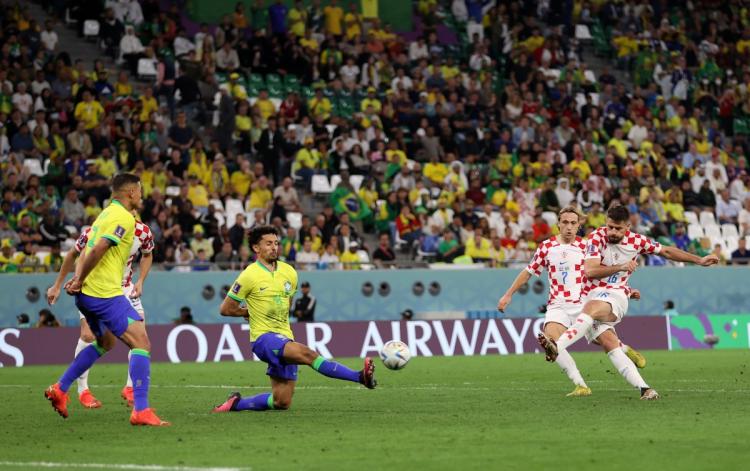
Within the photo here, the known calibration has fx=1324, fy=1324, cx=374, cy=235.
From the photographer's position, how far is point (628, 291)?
15000 millimetres

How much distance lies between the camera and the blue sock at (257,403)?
13.1 meters

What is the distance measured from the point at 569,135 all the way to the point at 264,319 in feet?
70.7

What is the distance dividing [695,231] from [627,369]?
1800 cm

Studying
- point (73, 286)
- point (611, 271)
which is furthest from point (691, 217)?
point (73, 286)

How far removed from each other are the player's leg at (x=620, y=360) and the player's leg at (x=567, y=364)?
1.32ft

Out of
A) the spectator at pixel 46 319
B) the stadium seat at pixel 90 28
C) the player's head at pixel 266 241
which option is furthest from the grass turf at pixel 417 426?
the stadium seat at pixel 90 28

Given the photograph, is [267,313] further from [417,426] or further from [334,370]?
[417,426]

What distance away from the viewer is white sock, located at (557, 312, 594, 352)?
571 inches

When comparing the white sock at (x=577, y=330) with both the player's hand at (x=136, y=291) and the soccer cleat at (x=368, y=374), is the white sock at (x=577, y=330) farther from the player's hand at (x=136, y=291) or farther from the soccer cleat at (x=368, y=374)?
the player's hand at (x=136, y=291)

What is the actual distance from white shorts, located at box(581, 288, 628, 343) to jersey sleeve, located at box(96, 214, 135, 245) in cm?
569

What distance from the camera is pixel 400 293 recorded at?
27.4 m

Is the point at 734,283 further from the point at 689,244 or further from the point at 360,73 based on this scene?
the point at 360,73

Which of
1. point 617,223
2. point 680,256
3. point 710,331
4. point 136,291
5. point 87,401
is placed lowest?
point 710,331

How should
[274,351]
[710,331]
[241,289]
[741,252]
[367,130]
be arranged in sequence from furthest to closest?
[367,130] → [741,252] → [710,331] → [241,289] → [274,351]
